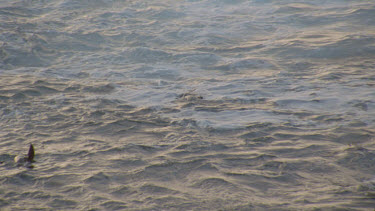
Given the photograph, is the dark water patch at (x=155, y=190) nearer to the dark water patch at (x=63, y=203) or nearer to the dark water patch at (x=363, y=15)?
the dark water patch at (x=63, y=203)

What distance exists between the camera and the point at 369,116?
481 cm

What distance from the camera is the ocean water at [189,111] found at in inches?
134

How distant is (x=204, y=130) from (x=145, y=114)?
926 millimetres

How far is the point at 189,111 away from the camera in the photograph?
5.22 meters

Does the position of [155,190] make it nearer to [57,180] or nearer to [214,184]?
[214,184]

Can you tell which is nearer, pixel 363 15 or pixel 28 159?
pixel 28 159

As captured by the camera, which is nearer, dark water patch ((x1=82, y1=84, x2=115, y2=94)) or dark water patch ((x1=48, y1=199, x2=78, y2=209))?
dark water patch ((x1=48, y1=199, x2=78, y2=209))

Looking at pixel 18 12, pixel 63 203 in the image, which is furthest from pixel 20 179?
pixel 18 12

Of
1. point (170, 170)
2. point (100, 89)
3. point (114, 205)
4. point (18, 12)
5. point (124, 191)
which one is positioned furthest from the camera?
point (18, 12)

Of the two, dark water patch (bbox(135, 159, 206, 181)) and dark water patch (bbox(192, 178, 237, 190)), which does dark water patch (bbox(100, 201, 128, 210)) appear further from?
dark water patch (bbox(192, 178, 237, 190))

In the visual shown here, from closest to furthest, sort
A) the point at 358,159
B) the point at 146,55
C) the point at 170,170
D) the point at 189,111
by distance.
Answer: the point at 170,170, the point at 358,159, the point at 189,111, the point at 146,55

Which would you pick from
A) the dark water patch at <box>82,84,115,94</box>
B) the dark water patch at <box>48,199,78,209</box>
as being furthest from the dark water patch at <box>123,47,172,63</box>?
the dark water patch at <box>48,199,78,209</box>

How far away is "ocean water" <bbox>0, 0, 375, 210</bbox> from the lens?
3402 millimetres

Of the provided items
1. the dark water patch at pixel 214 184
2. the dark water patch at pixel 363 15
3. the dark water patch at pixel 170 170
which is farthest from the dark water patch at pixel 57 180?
the dark water patch at pixel 363 15
